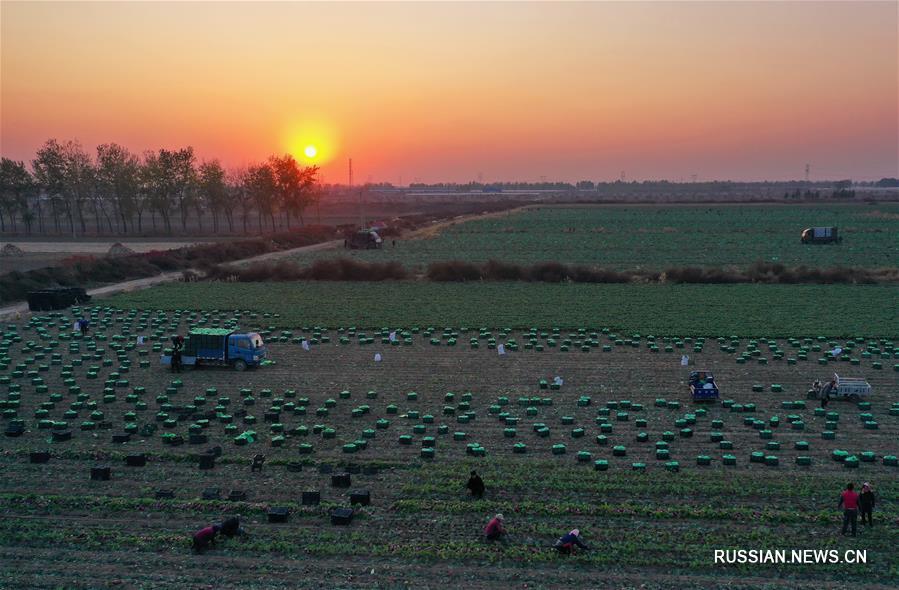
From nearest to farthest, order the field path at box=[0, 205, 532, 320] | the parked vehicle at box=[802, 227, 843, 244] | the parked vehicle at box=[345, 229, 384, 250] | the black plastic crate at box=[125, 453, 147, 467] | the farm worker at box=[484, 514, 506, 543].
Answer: the farm worker at box=[484, 514, 506, 543] → the black plastic crate at box=[125, 453, 147, 467] → the field path at box=[0, 205, 532, 320] → the parked vehicle at box=[802, 227, 843, 244] → the parked vehicle at box=[345, 229, 384, 250]

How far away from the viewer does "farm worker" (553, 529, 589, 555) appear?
492 inches

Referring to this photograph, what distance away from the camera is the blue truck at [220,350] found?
25.7 metres

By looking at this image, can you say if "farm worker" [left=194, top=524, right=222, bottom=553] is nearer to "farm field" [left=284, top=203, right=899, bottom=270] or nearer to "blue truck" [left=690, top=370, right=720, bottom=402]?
"blue truck" [left=690, top=370, right=720, bottom=402]

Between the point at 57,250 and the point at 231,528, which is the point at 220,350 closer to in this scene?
the point at 231,528

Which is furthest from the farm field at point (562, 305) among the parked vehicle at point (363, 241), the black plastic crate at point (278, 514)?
the parked vehicle at point (363, 241)

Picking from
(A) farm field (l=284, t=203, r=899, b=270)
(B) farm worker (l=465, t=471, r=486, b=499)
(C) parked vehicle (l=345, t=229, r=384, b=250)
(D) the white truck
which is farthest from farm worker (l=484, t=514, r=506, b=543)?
(C) parked vehicle (l=345, t=229, r=384, b=250)

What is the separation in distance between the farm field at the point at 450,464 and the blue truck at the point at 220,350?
1.72 ft

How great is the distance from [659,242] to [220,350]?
5437 cm

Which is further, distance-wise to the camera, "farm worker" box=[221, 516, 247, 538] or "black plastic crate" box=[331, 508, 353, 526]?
"black plastic crate" box=[331, 508, 353, 526]

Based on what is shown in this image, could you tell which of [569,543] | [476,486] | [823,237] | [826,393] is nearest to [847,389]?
[826,393]

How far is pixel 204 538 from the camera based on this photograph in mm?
12625

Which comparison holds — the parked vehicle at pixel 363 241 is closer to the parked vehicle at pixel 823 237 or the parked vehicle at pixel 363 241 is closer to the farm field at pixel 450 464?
the parked vehicle at pixel 823 237

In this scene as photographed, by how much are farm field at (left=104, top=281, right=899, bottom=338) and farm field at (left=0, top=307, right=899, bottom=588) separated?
155 inches

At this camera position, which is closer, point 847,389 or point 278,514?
point 278,514
